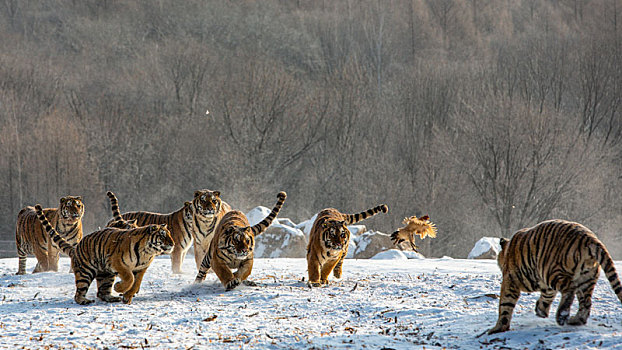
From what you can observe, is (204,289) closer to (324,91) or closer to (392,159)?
(392,159)

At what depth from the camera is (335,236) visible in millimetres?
9586

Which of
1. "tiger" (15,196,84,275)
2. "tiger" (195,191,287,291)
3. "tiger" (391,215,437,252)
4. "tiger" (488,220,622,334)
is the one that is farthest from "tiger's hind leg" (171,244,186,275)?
"tiger" (391,215,437,252)

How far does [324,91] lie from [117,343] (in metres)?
43.6

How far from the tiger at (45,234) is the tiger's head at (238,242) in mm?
3269

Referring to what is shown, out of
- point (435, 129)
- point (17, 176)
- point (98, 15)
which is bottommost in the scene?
point (17, 176)

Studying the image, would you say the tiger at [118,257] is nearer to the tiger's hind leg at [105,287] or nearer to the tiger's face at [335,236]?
the tiger's hind leg at [105,287]

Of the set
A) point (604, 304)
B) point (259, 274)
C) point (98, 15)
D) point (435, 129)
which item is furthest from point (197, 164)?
point (604, 304)

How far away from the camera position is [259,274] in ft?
37.7

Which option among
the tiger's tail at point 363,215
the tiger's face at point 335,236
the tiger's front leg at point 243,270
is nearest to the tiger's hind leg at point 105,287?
the tiger's front leg at point 243,270

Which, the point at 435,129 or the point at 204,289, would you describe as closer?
the point at 204,289

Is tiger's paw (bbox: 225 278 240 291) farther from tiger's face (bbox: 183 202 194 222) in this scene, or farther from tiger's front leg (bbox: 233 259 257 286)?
tiger's face (bbox: 183 202 194 222)

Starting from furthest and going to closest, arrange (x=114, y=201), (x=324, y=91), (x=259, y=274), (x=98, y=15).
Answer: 1. (x=98, y=15)
2. (x=324, y=91)
3. (x=259, y=274)
4. (x=114, y=201)

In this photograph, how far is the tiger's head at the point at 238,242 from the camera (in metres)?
9.09

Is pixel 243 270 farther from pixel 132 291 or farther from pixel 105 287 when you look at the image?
pixel 105 287
